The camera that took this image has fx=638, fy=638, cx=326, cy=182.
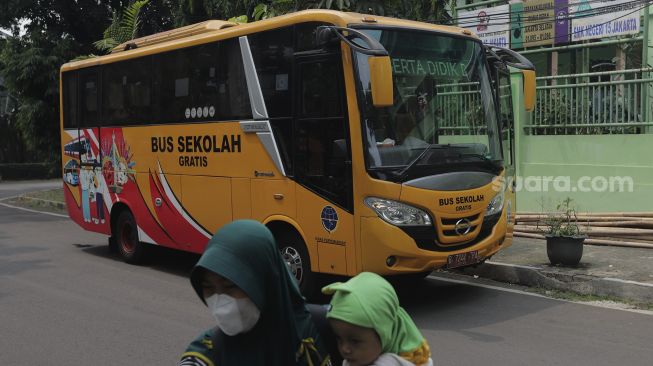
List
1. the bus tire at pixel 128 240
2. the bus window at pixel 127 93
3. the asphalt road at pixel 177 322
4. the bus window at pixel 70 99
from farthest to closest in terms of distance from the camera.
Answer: the bus window at pixel 70 99 < the bus tire at pixel 128 240 < the bus window at pixel 127 93 < the asphalt road at pixel 177 322

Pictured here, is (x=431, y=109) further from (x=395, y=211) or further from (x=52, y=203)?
(x=52, y=203)

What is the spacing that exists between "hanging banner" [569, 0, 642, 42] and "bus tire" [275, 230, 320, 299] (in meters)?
9.82

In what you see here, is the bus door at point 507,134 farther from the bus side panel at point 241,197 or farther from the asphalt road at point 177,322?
the bus side panel at point 241,197

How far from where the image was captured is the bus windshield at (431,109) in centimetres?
622

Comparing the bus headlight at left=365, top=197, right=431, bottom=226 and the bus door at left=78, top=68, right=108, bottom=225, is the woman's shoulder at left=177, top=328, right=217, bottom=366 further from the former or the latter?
the bus door at left=78, top=68, right=108, bottom=225

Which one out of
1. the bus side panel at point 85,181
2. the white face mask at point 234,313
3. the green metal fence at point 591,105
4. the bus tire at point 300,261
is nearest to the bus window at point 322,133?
the bus tire at point 300,261

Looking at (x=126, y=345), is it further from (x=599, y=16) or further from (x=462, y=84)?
(x=599, y=16)

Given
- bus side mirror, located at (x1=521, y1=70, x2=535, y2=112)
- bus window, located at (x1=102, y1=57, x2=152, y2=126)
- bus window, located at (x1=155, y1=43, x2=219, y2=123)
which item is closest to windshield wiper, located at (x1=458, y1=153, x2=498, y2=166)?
bus side mirror, located at (x1=521, y1=70, x2=535, y2=112)

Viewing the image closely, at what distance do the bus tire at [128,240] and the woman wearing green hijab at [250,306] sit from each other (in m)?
7.96

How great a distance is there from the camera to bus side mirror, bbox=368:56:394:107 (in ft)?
18.1

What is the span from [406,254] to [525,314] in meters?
1.45

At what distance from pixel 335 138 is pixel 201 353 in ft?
14.9

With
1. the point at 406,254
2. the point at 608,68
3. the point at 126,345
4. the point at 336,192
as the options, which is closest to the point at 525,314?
the point at 406,254

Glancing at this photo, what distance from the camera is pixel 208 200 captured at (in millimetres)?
8070
